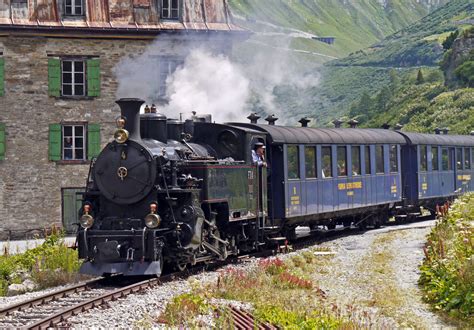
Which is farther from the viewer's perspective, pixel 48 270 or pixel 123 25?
pixel 123 25

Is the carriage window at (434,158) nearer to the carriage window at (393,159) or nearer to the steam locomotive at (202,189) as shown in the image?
the carriage window at (393,159)

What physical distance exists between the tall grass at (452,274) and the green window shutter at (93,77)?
17433mm

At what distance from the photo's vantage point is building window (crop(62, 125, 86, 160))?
3125 centimetres

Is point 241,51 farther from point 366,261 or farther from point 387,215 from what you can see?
point 366,261

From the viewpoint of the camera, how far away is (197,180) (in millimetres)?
15227

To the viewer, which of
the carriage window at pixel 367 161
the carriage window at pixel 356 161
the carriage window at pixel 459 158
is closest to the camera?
the carriage window at pixel 356 161

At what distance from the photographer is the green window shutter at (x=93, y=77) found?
3123 centimetres

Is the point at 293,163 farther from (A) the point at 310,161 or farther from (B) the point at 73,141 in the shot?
(B) the point at 73,141

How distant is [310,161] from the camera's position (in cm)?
2056

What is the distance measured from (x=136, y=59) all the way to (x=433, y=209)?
11.9m

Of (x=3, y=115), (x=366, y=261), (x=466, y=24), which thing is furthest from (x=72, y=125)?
(x=466, y=24)

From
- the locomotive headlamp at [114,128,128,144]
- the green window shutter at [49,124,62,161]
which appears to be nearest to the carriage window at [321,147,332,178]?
the locomotive headlamp at [114,128,128,144]

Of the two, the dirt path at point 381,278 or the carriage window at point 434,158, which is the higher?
the carriage window at point 434,158

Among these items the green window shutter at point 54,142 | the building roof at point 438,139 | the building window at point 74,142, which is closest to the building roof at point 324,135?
the building roof at point 438,139
